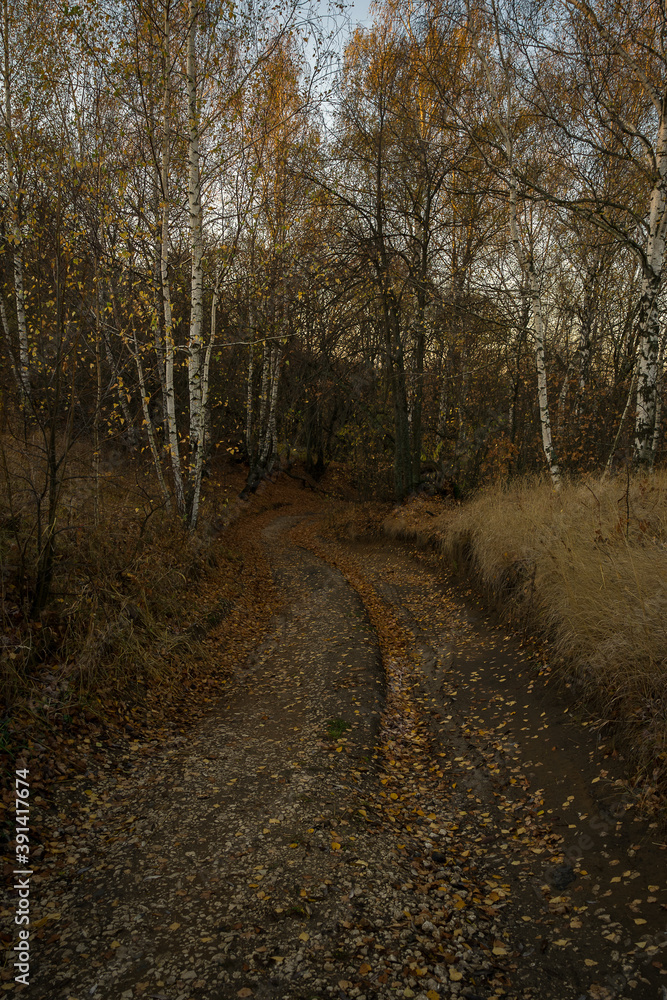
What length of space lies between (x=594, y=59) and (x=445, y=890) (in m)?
9.96

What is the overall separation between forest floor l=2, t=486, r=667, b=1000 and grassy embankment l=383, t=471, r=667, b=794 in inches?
13.3

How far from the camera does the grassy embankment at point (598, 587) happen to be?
4094mm

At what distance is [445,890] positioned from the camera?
11.4 ft

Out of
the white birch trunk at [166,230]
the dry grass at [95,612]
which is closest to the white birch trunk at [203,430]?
the white birch trunk at [166,230]

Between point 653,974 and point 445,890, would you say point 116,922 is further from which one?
point 653,974

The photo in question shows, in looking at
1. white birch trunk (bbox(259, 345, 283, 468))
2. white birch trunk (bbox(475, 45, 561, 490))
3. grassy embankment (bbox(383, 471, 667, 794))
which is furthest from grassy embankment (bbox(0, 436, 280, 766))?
white birch trunk (bbox(259, 345, 283, 468))

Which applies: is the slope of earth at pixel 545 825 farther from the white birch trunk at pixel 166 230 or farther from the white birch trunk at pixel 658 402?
the white birch trunk at pixel 166 230

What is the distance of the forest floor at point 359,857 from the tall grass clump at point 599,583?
44 centimetres

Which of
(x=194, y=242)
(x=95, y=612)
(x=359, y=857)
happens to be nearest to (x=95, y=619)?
(x=95, y=612)

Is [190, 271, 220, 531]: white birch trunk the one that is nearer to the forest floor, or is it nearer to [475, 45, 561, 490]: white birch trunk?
the forest floor

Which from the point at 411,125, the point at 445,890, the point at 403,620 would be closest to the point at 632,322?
the point at 411,125

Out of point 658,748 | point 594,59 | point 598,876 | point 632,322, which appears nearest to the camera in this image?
point 598,876

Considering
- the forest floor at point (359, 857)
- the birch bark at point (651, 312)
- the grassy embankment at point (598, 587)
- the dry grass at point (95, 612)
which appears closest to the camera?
the forest floor at point (359, 857)

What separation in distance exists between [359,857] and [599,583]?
130 inches
